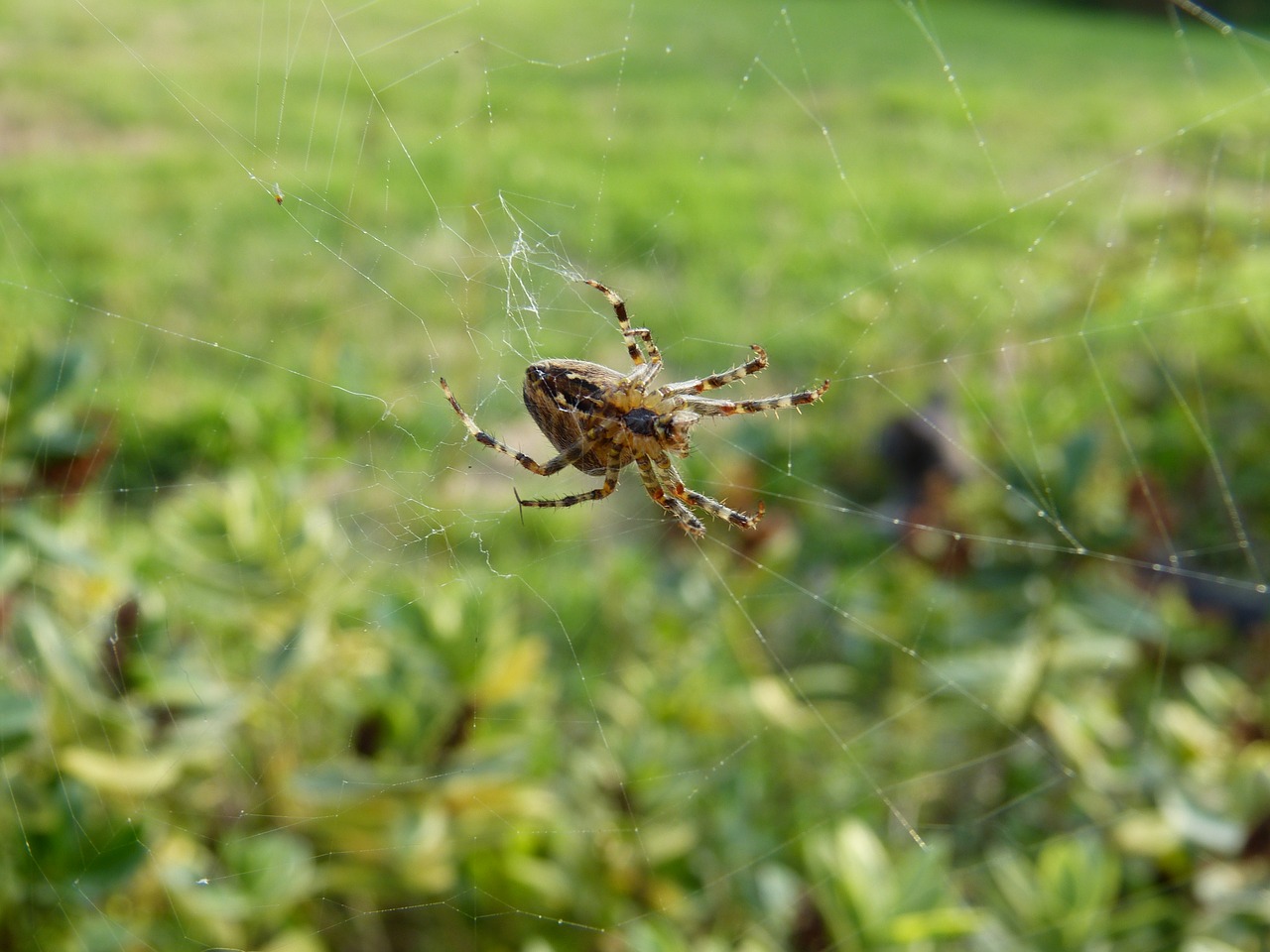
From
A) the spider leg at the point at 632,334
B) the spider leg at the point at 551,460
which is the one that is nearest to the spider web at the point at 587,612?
the spider leg at the point at 551,460

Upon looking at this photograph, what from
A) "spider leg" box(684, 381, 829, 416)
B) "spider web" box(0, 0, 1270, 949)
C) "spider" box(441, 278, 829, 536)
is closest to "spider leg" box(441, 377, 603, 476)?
"spider" box(441, 278, 829, 536)

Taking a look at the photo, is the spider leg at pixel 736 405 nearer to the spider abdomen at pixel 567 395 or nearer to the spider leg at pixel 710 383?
the spider leg at pixel 710 383

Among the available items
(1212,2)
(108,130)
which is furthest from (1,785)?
(1212,2)

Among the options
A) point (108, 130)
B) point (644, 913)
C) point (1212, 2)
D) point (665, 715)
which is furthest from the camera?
point (1212, 2)

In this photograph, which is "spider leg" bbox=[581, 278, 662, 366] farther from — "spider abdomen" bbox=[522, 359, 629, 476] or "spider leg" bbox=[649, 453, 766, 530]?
"spider leg" bbox=[649, 453, 766, 530]

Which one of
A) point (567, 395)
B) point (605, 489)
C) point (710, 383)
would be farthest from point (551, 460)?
point (710, 383)

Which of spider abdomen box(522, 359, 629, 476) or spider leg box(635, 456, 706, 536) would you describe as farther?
spider leg box(635, 456, 706, 536)

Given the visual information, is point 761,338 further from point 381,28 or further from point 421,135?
point 381,28

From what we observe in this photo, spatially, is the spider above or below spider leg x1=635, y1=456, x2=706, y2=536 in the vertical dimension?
above
